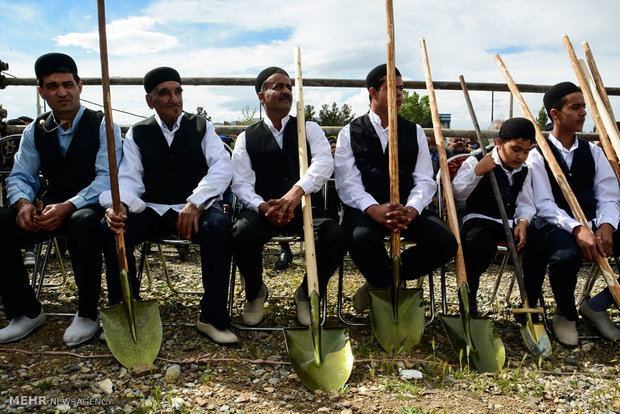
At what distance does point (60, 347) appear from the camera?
285 cm

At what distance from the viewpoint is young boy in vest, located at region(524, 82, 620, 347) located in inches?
119

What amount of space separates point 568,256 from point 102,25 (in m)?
3.26

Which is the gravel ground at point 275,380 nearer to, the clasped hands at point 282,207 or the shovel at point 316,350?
the shovel at point 316,350

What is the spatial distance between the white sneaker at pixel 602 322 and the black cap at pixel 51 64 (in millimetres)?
4027

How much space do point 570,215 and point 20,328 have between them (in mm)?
3864

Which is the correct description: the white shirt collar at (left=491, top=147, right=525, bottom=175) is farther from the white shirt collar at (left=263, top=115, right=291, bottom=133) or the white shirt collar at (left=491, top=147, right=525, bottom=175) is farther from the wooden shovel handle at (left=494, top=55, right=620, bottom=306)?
the white shirt collar at (left=263, top=115, right=291, bottom=133)

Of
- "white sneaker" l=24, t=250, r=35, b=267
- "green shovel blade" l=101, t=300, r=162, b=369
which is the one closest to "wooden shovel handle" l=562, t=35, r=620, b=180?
"green shovel blade" l=101, t=300, r=162, b=369

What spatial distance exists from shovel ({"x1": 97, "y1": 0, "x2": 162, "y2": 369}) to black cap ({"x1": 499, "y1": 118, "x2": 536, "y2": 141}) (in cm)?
264

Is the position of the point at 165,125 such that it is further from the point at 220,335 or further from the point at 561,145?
the point at 561,145

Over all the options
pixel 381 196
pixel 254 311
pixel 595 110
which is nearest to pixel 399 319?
pixel 381 196

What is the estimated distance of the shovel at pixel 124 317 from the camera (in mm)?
2607

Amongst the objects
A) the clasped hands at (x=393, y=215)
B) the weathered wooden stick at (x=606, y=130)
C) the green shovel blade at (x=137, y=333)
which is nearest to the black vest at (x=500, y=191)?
the clasped hands at (x=393, y=215)

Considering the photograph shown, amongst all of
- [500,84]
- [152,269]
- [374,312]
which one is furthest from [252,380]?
[500,84]

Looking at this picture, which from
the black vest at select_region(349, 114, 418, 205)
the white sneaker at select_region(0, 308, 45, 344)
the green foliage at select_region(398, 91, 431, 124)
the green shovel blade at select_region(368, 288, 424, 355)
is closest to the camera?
the green shovel blade at select_region(368, 288, 424, 355)
